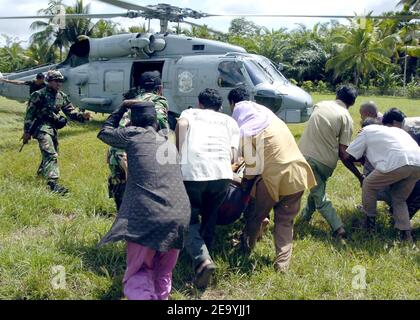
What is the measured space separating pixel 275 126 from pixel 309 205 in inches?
54.0

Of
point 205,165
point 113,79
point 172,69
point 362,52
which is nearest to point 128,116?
point 205,165

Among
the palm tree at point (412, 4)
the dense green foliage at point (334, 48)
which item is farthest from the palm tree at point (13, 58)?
the palm tree at point (412, 4)

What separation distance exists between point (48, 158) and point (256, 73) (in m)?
4.53

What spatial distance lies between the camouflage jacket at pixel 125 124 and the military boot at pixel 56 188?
1648 millimetres

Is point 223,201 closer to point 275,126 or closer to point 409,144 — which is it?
point 275,126

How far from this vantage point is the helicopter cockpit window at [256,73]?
8.77m

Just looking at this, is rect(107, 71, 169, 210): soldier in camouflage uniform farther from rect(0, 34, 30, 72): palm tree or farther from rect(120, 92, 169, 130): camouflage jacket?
rect(0, 34, 30, 72): palm tree

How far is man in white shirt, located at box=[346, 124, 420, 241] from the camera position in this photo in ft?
14.4

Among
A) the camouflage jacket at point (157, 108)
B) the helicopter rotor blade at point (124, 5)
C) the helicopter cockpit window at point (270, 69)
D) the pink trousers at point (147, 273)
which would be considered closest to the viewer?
the pink trousers at point (147, 273)

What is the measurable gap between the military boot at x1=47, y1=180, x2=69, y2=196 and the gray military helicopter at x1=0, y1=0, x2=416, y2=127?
3788 millimetres

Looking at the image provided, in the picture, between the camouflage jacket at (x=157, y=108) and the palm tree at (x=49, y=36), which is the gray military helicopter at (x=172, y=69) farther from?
the palm tree at (x=49, y=36)

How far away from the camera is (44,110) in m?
5.98

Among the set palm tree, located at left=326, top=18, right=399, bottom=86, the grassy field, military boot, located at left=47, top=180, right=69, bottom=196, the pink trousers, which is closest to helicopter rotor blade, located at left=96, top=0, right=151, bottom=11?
military boot, located at left=47, top=180, right=69, bottom=196
